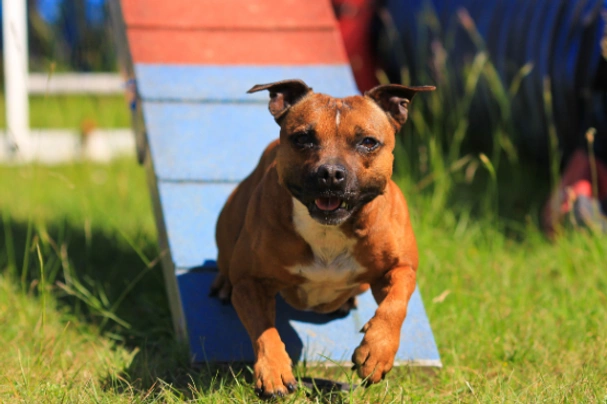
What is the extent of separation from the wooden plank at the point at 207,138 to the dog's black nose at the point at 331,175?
1.79 meters

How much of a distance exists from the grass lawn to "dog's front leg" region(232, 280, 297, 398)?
7.6 inches

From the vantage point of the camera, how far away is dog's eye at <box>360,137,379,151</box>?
343cm

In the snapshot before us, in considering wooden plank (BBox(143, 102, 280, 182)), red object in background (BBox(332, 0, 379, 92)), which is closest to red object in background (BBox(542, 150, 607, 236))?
wooden plank (BBox(143, 102, 280, 182))

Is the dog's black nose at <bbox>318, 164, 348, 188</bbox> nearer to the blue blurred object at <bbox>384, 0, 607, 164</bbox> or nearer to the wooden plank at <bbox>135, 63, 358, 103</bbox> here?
the wooden plank at <bbox>135, 63, 358, 103</bbox>

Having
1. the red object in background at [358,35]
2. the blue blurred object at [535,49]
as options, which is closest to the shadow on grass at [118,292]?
the blue blurred object at [535,49]

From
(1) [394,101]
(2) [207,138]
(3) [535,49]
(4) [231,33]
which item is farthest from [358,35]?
(1) [394,101]

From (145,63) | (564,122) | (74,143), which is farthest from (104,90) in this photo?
(564,122)

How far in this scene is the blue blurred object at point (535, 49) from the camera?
6.30 metres

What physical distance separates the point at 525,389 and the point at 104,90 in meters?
8.67

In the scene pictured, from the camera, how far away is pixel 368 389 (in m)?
3.57

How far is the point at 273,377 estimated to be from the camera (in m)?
3.22

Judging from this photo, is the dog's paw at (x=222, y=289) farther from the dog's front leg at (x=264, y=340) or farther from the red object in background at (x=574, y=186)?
the red object in background at (x=574, y=186)

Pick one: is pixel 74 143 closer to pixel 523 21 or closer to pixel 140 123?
pixel 140 123

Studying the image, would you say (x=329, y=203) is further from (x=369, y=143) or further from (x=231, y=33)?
(x=231, y=33)
